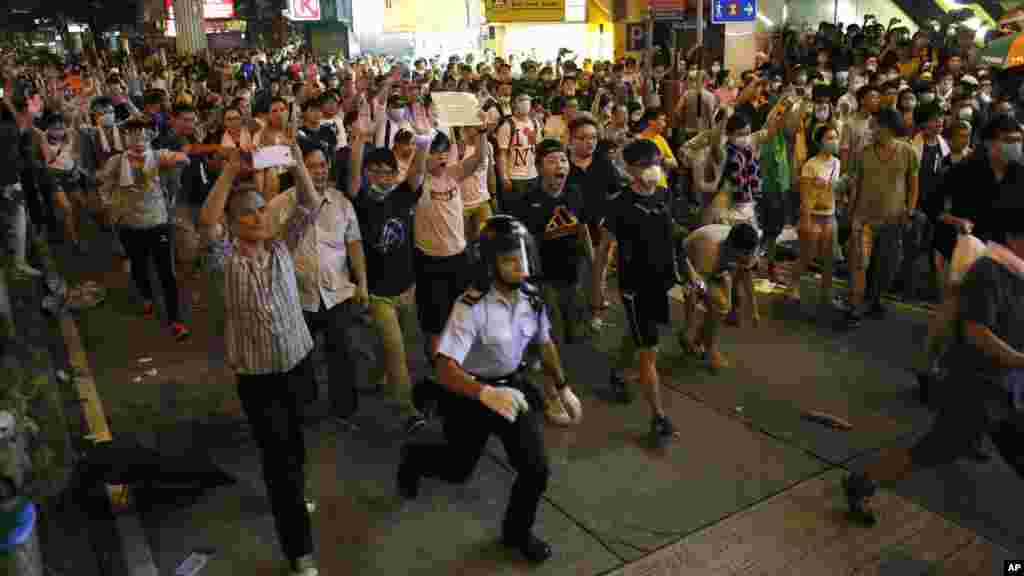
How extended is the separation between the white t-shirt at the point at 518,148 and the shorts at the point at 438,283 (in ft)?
8.63

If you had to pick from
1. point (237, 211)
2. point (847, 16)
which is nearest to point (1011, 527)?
point (237, 211)

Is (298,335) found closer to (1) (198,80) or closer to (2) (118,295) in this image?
(2) (118,295)

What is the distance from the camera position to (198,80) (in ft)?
55.6

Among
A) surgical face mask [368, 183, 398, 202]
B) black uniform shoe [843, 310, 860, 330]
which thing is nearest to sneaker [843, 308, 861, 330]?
black uniform shoe [843, 310, 860, 330]

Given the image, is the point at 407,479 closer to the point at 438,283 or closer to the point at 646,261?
the point at 438,283

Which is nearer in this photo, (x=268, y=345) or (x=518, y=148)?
(x=268, y=345)

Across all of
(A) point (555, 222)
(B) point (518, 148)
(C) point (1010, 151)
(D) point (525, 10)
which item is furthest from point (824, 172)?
(D) point (525, 10)

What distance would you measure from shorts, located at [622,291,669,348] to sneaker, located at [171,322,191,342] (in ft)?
14.4

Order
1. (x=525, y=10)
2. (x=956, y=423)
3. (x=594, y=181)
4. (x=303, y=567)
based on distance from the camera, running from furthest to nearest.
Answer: (x=525, y=10) < (x=594, y=181) < (x=303, y=567) < (x=956, y=423)

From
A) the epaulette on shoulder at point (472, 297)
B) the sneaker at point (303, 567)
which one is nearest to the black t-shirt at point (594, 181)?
the epaulette on shoulder at point (472, 297)

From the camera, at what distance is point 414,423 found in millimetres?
5645

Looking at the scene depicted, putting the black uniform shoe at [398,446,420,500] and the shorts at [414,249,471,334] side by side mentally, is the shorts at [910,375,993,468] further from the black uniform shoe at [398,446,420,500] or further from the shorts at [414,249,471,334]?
the shorts at [414,249,471,334]

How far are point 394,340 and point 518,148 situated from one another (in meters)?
3.42

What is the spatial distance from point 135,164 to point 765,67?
14.3 metres
